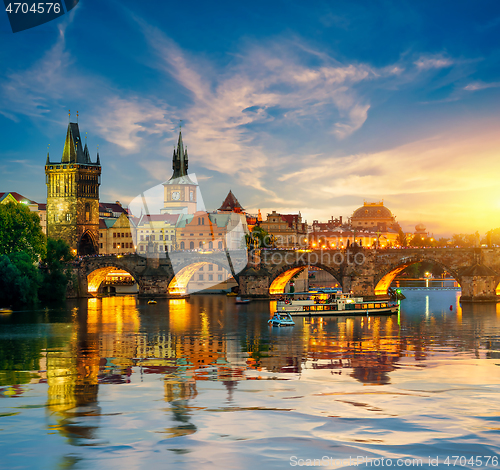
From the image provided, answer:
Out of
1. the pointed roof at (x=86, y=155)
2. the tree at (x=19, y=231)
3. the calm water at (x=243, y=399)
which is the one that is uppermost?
the pointed roof at (x=86, y=155)

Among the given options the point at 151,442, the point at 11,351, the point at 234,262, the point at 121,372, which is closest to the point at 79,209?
the point at 234,262

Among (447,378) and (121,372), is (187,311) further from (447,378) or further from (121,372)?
(447,378)

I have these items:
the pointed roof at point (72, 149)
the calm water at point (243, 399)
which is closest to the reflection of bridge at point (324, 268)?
the pointed roof at point (72, 149)

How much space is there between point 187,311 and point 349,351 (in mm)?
35887

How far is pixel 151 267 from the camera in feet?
308

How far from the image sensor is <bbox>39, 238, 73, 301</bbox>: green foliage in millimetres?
82506

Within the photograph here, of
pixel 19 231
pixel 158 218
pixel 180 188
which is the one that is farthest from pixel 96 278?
pixel 180 188

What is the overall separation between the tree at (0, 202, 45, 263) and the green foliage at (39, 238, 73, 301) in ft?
19.8

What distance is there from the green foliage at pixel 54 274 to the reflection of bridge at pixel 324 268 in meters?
6.31

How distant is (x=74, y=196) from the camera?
123188 mm

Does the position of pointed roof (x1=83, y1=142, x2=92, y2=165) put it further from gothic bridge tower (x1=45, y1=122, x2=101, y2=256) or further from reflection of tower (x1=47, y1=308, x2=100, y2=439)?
reflection of tower (x1=47, y1=308, x2=100, y2=439)

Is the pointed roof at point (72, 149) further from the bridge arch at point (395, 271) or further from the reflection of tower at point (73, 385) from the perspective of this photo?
the reflection of tower at point (73, 385)

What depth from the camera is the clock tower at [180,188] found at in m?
158

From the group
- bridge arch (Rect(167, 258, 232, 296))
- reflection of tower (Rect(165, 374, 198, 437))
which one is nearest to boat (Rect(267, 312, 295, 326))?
reflection of tower (Rect(165, 374, 198, 437))
